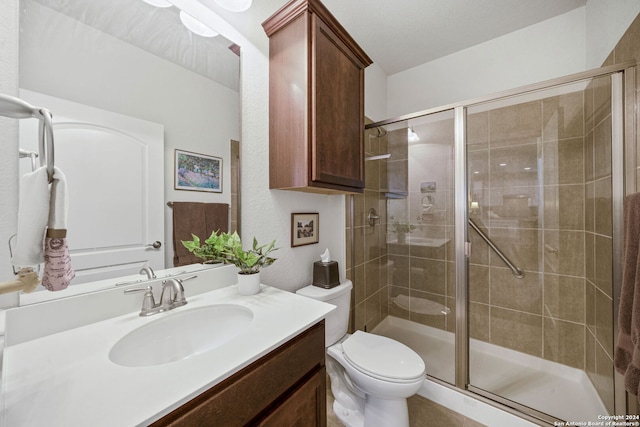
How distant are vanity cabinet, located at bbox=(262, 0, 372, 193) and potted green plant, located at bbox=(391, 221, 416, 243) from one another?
33.7 inches

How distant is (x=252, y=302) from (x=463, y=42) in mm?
2495

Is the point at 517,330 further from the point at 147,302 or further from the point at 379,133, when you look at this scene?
the point at 147,302

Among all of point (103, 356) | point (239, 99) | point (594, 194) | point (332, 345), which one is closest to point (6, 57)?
point (239, 99)

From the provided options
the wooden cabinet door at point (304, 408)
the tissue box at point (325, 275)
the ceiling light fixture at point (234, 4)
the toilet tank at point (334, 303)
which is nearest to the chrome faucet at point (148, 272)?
the wooden cabinet door at point (304, 408)

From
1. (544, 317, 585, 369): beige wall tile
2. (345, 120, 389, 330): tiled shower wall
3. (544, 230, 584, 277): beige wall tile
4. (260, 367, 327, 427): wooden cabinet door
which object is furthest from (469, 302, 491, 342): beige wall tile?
(260, 367, 327, 427): wooden cabinet door

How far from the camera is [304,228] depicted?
62.3 inches

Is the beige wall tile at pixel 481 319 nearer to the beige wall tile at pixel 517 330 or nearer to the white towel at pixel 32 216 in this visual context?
the beige wall tile at pixel 517 330

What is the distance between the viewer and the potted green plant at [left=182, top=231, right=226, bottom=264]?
41.6 inches

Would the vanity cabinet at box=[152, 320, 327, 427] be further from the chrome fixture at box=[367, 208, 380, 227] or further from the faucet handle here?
the chrome fixture at box=[367, 208, 380, 227]

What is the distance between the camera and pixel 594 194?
1.43 metres

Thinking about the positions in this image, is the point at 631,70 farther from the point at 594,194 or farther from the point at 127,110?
the point at 127,110

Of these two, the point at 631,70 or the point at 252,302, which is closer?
the point at 252,302

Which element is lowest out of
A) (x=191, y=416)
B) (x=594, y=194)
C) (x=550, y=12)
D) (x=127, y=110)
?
(x=191, y=416)

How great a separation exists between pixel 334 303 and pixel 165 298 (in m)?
0.94
